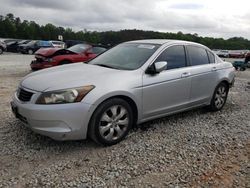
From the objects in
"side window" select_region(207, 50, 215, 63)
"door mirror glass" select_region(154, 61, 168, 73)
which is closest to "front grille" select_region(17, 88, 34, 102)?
"door mirror glass" select_region(154, 61, 168, 73)

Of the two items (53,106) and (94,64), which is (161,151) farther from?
(94,64)

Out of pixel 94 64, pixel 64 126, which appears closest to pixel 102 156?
pixel 64 126

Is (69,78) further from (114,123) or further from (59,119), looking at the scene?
(114,123)

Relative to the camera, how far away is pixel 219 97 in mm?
6496

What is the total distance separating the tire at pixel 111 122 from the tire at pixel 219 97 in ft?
8.01

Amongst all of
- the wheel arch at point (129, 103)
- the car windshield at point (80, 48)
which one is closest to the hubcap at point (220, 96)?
the wheel arch at point (129, 103)

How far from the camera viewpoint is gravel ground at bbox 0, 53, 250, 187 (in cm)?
352

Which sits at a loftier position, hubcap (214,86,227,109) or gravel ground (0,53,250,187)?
hubcap (214,86,227,109)

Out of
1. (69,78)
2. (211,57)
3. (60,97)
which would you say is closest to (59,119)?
(60,97)

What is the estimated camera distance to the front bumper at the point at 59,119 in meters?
3.92

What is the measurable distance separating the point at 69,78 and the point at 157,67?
1353 mm

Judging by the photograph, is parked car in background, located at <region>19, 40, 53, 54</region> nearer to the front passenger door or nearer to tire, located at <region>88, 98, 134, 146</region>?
the front passenger door

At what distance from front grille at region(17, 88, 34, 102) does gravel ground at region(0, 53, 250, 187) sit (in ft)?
2.09

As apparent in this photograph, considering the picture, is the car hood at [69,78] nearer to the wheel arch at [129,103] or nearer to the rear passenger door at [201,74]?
the wheel arch at [129,103]
